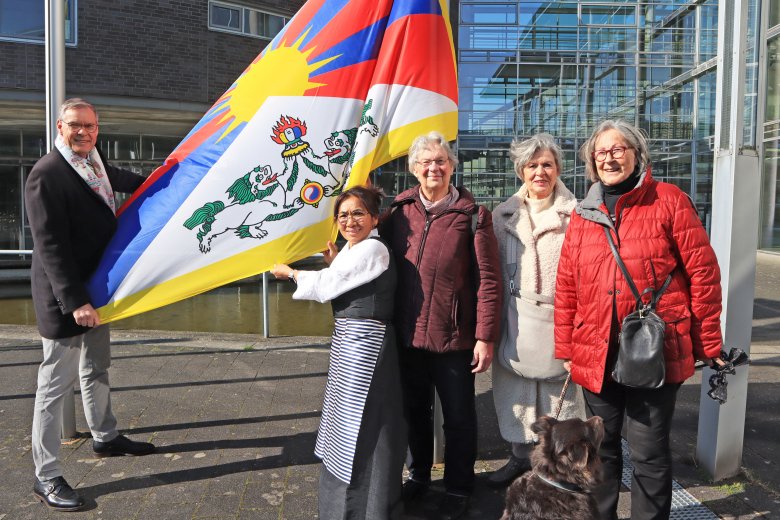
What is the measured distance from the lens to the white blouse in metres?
3.11

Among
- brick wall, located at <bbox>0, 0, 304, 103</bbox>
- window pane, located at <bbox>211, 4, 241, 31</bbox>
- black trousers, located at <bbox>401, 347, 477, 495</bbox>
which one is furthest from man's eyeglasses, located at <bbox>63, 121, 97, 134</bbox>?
window pane, located at <bbox>211, 4, 241, 31</bbox>

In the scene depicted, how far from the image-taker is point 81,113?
3629 mm

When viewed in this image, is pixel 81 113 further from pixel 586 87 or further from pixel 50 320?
pixel 586 87

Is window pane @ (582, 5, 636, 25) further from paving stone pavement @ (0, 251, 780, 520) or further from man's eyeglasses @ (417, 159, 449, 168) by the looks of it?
man's eyeglasses @ (417, 159, 449, 168)

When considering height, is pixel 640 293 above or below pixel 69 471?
above

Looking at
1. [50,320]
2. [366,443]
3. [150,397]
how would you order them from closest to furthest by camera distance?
[366,443] → [50,320] → [150,397]

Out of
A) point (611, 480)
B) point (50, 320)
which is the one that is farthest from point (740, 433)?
point (50, 320)

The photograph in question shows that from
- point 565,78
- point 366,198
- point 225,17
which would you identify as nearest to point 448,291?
point 366,198

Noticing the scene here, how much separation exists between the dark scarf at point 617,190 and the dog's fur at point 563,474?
98 cm

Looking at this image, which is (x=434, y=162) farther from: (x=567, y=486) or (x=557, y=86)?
(x=557, y=86)

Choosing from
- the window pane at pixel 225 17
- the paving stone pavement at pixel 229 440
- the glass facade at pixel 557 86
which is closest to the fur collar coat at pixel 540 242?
the paving stone pavement at pixel 229 440

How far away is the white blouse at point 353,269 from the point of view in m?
3.11

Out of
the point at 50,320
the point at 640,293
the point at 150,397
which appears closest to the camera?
the point at 640,293

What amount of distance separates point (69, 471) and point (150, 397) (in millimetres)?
1417
